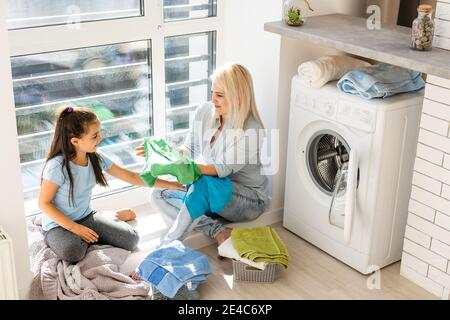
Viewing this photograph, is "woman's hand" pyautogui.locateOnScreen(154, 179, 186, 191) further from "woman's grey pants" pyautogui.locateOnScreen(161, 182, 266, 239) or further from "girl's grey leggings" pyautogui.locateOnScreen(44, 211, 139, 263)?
"girl's grey leggings" pyautogui.locateOnScreen(44, 211, 139, 263)

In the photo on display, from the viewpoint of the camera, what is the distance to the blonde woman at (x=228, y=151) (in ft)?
9.72

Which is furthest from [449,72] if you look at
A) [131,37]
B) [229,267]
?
[131,37]

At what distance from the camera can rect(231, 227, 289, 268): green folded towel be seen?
2.79m

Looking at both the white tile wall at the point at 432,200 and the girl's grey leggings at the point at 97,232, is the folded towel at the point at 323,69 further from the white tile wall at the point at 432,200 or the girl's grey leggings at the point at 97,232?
the girl's grey leggings at the point at 97,232

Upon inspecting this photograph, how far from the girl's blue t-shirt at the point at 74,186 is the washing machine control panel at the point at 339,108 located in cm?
93

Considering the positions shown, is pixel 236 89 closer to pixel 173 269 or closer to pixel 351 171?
pixel 351 171

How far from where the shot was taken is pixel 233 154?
299cm

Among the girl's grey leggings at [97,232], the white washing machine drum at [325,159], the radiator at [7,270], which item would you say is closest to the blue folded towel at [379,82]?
the white washing machine drum at [325,159]

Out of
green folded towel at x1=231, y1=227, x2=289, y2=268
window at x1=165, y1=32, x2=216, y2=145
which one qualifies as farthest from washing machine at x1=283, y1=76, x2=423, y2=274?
window at x1=165, y1=32, x2=216, y2=145

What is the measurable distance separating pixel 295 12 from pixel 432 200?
39.8 inches

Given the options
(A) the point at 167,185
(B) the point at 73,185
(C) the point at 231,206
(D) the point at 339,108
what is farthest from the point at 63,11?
(D) the point at 339,108
